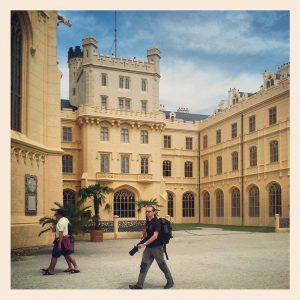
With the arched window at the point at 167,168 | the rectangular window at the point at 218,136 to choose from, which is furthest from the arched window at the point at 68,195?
the rectangular window at the point at 218,136

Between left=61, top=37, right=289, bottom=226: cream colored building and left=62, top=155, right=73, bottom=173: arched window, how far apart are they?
0.08 m

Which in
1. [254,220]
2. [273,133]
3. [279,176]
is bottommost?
[254,220]

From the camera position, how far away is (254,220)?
106ft

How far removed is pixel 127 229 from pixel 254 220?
13.2m

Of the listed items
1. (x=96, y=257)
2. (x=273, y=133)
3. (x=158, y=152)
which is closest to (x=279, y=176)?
(x=273, y=133)

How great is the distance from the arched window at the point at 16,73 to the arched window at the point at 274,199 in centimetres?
1974

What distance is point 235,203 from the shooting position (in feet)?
117

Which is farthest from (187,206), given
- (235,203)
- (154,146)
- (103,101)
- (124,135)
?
(103,101)

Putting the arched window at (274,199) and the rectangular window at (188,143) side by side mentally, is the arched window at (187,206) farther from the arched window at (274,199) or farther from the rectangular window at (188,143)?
the arched window at (274,199)

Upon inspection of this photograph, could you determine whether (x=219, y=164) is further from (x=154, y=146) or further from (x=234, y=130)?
(x=154, y=146)

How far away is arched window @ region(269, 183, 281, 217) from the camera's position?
1186 inches

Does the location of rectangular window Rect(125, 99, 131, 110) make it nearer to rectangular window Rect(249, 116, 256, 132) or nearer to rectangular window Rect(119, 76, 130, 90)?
rectangular window Rect(119, 76, 130, 90)

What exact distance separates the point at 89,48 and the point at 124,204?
523 inches
